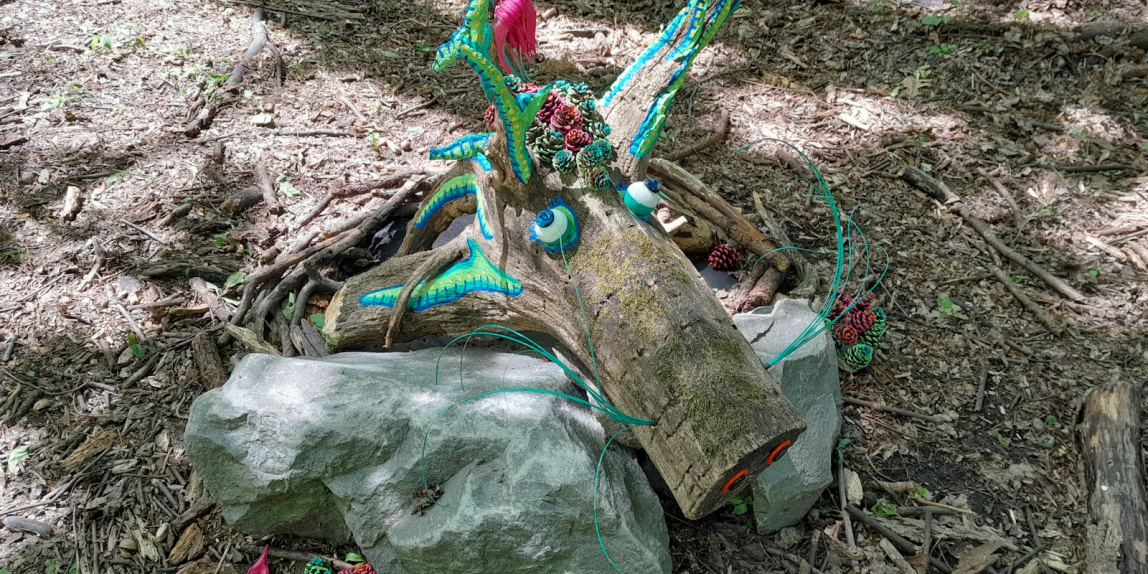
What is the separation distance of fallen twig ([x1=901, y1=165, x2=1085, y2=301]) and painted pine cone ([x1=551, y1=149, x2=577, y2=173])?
8.75 ft

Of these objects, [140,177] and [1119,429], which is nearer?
[1119,429]

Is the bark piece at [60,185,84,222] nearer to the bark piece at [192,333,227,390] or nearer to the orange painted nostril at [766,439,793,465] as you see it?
the bark piece at [192,333,227,390]

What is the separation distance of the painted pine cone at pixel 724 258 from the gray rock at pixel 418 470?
1.41 m

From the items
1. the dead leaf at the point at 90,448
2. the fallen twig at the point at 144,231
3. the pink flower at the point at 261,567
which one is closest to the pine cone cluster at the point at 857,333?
the pink flower at the point at 261,567

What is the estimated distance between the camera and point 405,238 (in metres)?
4.07

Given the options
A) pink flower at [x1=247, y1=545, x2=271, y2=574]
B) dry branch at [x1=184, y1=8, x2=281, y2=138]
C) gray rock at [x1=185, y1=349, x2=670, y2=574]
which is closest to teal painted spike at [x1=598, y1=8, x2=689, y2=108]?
gray rock at [x1=185, y1=349, x2=670, y2=574]

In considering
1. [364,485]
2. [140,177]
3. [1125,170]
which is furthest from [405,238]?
[1125,170]

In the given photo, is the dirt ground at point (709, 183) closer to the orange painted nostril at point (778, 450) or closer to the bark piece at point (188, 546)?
the bark piece at point (188, 546)

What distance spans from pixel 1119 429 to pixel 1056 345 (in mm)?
608

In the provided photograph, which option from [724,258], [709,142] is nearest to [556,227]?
[724,258]

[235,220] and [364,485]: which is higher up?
[364,485]

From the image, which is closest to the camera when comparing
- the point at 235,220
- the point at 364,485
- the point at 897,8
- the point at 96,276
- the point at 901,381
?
the point at 364,485

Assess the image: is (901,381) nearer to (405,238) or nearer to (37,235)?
(405,238)

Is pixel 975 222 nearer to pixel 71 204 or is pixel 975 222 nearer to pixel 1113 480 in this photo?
pixel 1113 480
